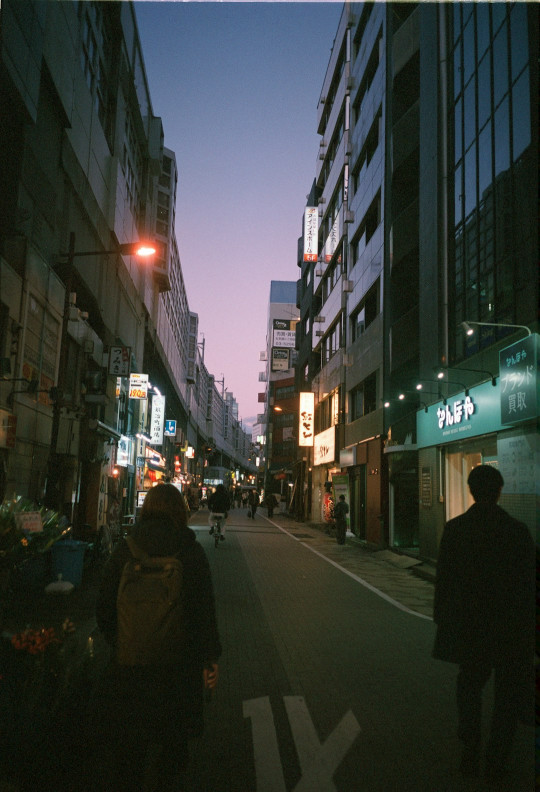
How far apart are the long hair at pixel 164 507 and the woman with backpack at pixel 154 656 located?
9cm

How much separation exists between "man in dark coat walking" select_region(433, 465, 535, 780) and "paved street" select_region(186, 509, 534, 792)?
1.08ft

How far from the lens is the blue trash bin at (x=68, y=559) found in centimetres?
1063

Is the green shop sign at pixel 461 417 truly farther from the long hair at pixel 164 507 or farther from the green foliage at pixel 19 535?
the long hair at pixel 164 507

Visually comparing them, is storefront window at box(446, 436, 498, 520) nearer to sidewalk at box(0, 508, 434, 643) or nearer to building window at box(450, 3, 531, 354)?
sidewalk at box(0, 508, 434, 643)

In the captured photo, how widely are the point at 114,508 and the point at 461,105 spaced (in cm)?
1733

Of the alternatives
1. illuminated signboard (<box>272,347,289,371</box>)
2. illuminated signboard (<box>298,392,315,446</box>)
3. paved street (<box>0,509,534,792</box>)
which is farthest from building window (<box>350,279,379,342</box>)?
illuminated signboard (<box>272,347,289,371</box>)

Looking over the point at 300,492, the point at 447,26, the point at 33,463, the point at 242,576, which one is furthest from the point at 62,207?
the point at 300,492

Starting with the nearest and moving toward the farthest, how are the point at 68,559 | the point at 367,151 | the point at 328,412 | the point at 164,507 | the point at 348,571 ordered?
the point at 164,507 < the point at 68,559 < the point at 348,571 < the point at 367,151 < the point at 328,412

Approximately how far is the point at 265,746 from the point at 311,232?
1573 inches

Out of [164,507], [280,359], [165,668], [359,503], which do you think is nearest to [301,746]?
[165,668]

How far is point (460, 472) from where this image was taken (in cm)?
1522

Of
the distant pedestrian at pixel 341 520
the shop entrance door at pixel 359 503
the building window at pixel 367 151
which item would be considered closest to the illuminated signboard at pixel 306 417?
the shop entrance door at pixel 359 503

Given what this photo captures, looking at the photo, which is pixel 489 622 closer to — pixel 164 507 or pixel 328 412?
pixel 164 507

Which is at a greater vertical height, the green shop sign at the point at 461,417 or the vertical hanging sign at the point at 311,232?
the vertical hanging sign at the point at 311,232
